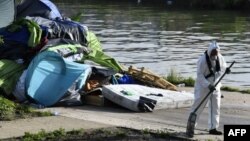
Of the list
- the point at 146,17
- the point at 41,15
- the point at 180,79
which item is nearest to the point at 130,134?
the point at 41,15

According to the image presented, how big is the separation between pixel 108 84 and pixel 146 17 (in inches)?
1512

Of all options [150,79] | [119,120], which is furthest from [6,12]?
[119,120]

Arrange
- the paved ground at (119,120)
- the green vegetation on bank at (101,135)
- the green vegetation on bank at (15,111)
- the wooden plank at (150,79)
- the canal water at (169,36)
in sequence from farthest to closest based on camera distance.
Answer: the canal water at (169,36) < the wooden plank at (150,79) < the green vegetation on bank at (15,111) < the paved ground at (119,120) < the green vegetation on bank at (101,135)

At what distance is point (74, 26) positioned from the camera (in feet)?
54.0

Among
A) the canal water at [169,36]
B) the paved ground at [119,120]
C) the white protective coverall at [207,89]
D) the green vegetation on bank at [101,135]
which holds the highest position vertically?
the white protective coverall at [207,89]

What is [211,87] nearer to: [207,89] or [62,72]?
[207,89]

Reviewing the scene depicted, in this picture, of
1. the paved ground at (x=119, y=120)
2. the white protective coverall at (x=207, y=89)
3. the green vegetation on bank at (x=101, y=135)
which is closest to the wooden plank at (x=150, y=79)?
the paved ground at (x=119, y=120)

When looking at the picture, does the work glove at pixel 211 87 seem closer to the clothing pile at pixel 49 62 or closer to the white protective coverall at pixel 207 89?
the white protective coverall at pixel 207 89

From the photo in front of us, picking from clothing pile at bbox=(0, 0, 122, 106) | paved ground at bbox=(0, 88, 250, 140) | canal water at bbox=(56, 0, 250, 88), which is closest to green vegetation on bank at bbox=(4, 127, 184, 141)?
paved ground at bbox=(0, 88, 250, 140)

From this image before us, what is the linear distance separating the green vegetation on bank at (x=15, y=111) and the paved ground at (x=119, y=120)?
314mm

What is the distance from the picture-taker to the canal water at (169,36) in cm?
2655

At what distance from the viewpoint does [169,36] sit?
3906 centimetres

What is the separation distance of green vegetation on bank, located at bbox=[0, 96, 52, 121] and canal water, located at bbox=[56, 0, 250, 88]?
9.91m

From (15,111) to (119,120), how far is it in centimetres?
207
